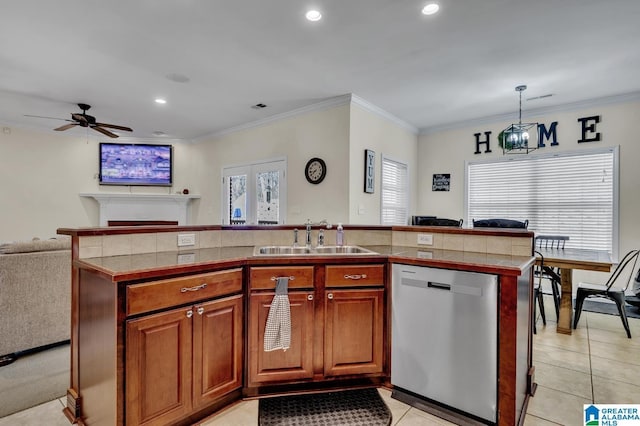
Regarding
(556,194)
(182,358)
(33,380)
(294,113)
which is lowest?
(33,380)

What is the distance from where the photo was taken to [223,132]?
241 inches

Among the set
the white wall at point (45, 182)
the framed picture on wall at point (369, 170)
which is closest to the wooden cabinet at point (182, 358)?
the framed picture on wall at point (369, 170)

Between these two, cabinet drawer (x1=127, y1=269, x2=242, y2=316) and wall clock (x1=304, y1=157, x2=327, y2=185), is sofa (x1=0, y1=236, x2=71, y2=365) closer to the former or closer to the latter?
cabinet drawer (x1=127, y1=269, x2=242, y2=316)

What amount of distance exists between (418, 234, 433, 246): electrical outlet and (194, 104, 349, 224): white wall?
5.85 feet

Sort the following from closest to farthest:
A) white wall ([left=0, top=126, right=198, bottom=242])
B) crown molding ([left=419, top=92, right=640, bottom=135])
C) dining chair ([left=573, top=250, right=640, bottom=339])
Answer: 1. dining chair ([left=573, top=250, right=640, bottom=339])
2. crown molding ([left=419, top=92, right=640, bottom=135])
3. white wall ([left=0, top=126, right=198, bottom=242])

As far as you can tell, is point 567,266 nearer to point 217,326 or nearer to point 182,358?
point 217,326

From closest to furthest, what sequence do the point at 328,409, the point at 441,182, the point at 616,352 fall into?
the point at 328,409 → the point at 616,352 → the point at 441,182

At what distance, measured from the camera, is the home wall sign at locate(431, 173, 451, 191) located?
5.63 meters

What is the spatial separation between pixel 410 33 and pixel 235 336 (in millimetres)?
2765


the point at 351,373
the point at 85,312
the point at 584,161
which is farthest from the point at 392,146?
the point at 85,312

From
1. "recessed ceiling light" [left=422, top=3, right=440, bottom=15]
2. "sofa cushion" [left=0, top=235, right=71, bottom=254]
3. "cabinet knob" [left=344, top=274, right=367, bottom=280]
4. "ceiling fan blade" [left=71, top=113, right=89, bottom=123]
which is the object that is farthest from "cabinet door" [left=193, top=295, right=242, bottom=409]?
"ceiling fan blade" [left=71, top=113, right=89, bottom=123]

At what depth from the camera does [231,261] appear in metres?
1.89

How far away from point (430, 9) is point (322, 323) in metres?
2.43

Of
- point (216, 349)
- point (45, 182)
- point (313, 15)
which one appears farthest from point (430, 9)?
point (45, 182)
